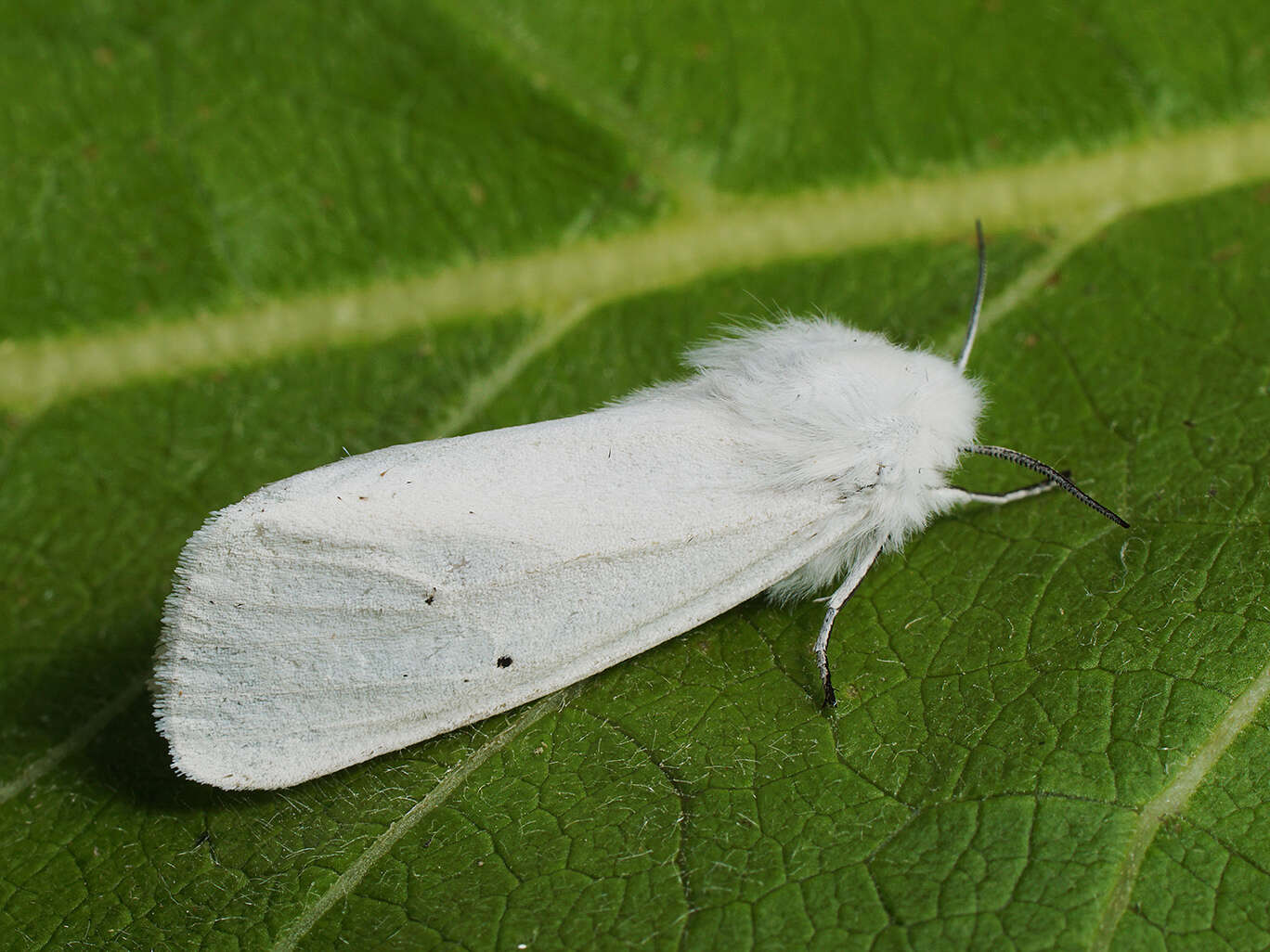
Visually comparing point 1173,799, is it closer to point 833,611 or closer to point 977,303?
point 833,611

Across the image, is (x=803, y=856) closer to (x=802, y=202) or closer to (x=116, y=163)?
(x=802, y=202)

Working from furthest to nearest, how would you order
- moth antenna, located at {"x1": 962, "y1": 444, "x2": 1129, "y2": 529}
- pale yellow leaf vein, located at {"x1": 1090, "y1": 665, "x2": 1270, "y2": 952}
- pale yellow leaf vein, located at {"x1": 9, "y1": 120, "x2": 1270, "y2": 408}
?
1. pale yellow leaf vein, located at {"x1": 9, "y1": 120, "x2": 1270, "y2": 408}
2. moth antenna, located at {"x1": 962, "y1": 444, "x2": 1129, "y2": 529}
3. pale yellow leaf vein, located at {"x1": 1090, "y1": 665, "x2": 1270, "y2": 952}

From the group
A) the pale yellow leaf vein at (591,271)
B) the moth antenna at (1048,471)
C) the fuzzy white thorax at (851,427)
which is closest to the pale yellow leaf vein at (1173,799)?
the moth antenna at (1048,471)

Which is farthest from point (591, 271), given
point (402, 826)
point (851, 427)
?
point (402, 826)

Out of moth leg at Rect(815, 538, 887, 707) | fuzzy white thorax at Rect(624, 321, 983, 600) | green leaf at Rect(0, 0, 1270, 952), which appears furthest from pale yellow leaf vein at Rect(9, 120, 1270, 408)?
moth leg at Rect(815, 538, 887, 707)

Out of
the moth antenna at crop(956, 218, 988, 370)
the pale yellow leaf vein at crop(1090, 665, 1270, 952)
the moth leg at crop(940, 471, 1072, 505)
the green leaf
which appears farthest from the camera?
the moth antenna at crop(956, 218, 988, 370)

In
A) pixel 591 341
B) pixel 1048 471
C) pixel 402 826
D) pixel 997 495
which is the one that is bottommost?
pixel 402 826

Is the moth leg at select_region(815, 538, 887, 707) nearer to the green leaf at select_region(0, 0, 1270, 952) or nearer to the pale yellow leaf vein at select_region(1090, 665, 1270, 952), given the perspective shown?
the green leaf at select_region(0, 0, 1270, 952)
